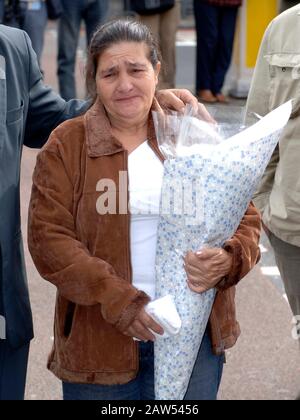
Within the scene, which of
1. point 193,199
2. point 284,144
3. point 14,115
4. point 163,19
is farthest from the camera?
point 163,19

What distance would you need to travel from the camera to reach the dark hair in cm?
264

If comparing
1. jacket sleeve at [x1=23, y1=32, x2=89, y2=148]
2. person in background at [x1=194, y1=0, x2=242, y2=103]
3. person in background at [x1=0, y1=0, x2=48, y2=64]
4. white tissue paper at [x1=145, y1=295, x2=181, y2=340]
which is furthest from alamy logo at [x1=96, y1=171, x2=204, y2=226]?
person in background at [x1=194, y1=0, x2=242, y2=103]

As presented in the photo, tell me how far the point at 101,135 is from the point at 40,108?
43cm

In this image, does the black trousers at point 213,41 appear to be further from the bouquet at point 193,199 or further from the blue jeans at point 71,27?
the bouquet at point 193,199

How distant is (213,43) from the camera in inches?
364

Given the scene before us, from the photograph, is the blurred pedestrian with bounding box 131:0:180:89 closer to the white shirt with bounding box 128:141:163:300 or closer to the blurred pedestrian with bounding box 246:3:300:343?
the blurred pedestrian with bounding box 246:3:300:343

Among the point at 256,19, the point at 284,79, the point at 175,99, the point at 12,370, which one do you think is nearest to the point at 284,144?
the point at 284,79

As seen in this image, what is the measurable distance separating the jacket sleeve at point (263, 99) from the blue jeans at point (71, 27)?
496 centimetres

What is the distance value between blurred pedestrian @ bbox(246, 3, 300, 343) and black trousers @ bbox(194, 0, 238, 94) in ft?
18.9

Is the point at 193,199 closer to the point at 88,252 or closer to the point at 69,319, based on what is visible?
the point at 88,252

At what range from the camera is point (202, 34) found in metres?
9.19

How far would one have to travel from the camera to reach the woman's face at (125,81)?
261cm

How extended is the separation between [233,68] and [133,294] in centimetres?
811

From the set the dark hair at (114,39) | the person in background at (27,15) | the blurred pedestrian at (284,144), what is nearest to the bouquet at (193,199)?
the dark hair at (114,39)
